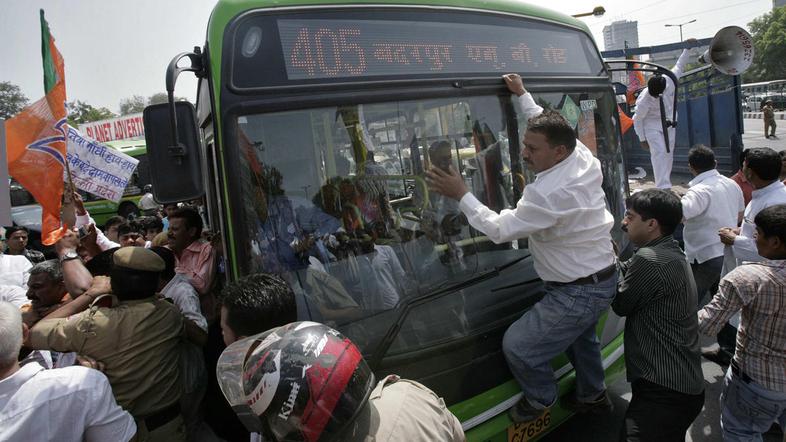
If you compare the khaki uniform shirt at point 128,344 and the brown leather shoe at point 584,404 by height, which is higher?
the khaki uniform shirt at point 128,344

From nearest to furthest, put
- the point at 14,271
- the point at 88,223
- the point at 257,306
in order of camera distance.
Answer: the point at 257,306, the point at 88,223, the point at 14,271

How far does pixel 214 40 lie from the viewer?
236 cm

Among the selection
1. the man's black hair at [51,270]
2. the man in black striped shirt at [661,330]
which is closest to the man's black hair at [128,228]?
the man's black hair at [51,270]

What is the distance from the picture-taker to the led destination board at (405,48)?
246 cm

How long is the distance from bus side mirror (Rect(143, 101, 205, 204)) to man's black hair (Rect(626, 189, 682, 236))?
2.12 m

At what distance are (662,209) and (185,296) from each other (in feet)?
8.36

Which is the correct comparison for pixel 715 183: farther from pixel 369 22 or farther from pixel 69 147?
pixel 69 147

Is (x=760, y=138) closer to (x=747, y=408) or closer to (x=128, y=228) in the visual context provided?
(x=747, y=408)

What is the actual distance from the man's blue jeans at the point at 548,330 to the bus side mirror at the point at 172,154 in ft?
5.57

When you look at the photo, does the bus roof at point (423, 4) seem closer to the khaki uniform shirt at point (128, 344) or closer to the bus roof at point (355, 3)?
the bus roof at point (355, 3)

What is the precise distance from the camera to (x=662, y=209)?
2.42 m

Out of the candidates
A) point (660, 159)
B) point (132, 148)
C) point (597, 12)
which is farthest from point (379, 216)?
point (132, 148)

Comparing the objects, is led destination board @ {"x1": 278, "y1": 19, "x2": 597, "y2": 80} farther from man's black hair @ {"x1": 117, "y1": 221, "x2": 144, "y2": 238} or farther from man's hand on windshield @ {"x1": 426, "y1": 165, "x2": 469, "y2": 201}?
man's black hair @ {"x1": 117, "y1": 221, "x2": 144, "y2": 238}

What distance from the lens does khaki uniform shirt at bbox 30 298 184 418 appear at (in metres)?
2.19
